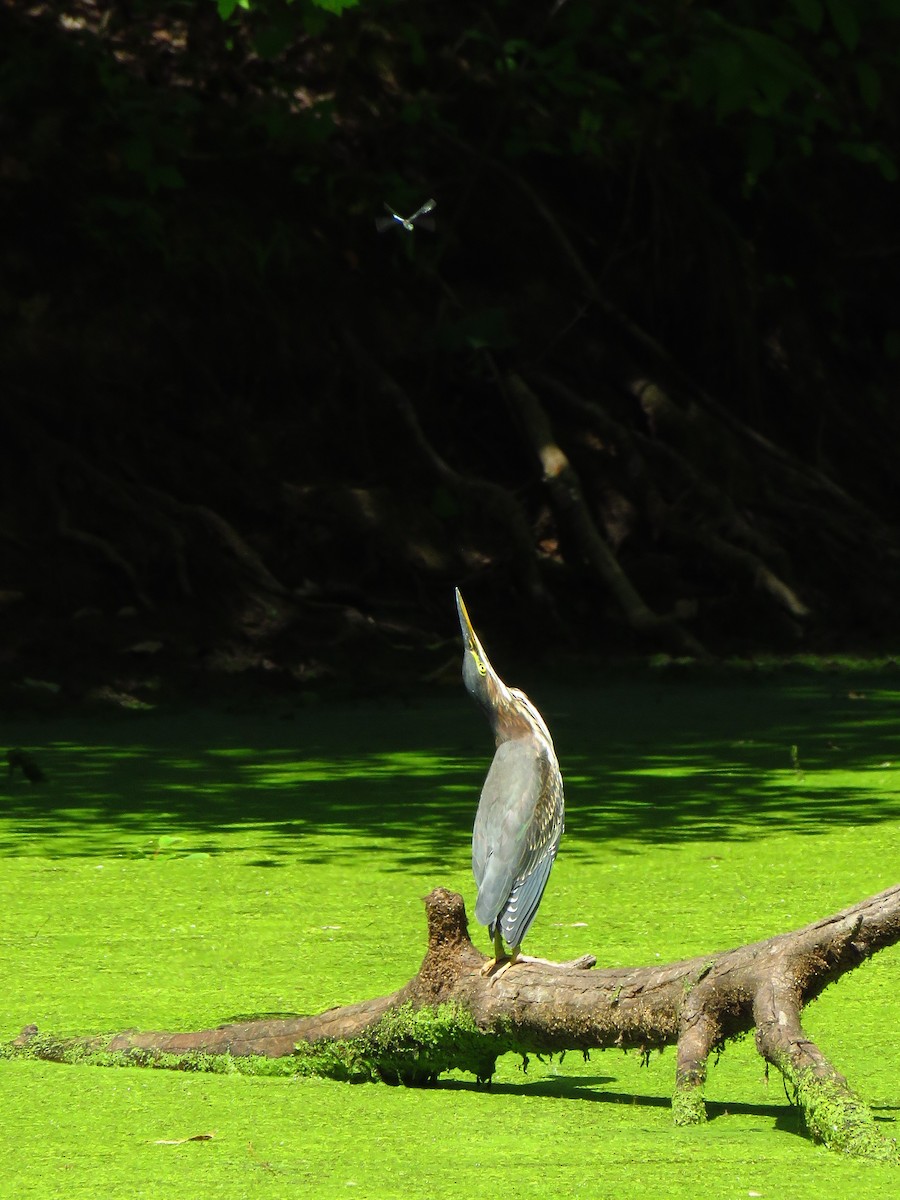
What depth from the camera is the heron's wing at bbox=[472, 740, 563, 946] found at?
2877 millimetres

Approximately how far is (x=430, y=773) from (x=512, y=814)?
2784 millimetres

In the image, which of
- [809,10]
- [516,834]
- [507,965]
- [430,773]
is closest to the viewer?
[507,965]

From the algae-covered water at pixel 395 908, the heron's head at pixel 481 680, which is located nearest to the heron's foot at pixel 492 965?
the algae-covered water at pixel 395 908

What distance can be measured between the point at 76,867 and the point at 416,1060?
179 centimetres

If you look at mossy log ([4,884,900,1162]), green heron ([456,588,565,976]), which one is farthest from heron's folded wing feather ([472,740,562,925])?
mossy log ([4,884,900,1162])

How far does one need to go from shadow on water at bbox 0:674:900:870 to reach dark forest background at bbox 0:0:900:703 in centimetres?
85

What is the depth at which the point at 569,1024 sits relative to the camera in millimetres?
2635

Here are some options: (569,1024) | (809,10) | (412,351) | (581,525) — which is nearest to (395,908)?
(569,1024)

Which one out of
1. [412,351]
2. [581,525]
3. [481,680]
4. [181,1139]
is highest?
[412,351]

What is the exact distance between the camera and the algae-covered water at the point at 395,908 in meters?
Result: 2.37

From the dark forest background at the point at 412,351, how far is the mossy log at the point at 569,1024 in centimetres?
454

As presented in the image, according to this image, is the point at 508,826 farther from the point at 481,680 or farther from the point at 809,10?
the point at 809,10

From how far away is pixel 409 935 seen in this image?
376cm

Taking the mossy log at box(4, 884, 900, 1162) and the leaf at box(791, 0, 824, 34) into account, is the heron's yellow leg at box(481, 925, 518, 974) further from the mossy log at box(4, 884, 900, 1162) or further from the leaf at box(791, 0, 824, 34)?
the leaf at box(791, 0, 824, 34)
